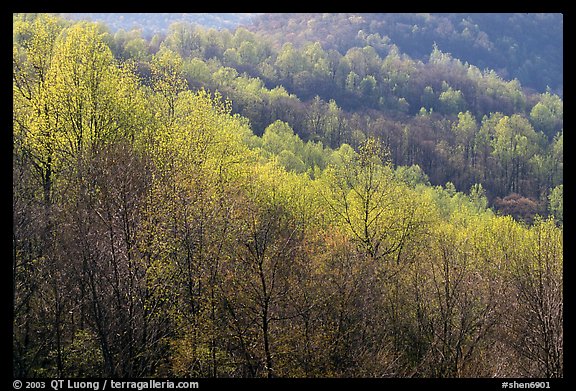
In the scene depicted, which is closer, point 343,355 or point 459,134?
point 343,355

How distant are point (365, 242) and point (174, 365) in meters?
12.4

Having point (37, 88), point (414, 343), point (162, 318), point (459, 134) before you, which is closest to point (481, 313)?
point (414, 343)

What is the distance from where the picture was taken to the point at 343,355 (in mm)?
19281

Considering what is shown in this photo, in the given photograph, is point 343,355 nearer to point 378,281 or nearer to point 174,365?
point 378,281
